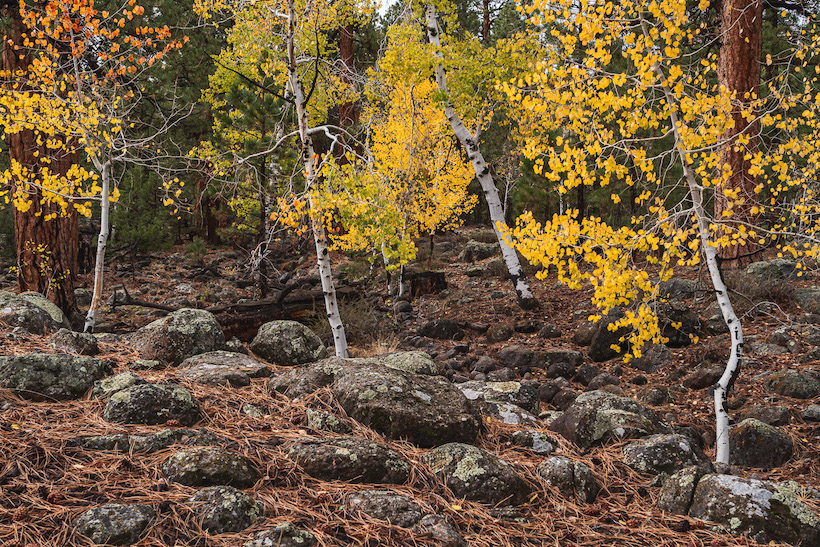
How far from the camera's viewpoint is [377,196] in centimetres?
600

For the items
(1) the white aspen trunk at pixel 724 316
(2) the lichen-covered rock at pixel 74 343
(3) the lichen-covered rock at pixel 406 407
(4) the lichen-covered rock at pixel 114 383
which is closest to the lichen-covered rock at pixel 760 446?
(1) the white aspen trunk at pixel 724 316

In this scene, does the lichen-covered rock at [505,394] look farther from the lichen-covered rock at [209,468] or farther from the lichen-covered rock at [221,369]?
the lichen-covered rock at [209,468]

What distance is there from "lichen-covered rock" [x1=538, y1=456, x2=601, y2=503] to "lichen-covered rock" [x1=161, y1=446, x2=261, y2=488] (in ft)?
5.73

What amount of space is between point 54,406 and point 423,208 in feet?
43.1

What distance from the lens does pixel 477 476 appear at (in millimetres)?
3059

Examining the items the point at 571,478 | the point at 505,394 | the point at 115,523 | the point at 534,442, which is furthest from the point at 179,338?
the point at 571,478

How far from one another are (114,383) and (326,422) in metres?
1.56

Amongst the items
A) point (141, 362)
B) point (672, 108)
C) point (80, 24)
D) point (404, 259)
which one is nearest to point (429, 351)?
point (404, 259)

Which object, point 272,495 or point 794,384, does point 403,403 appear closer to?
point 272,495

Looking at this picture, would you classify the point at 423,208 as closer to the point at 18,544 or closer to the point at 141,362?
the point at 141,362

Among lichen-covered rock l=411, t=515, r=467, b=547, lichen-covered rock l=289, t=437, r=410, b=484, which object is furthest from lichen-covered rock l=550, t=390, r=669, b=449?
lichen-covered rock l=411, t=515, r=467, b=547

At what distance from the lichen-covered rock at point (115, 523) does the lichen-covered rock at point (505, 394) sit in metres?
2.95

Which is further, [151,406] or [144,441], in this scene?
[151,406]

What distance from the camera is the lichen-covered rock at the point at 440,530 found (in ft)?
8.20
